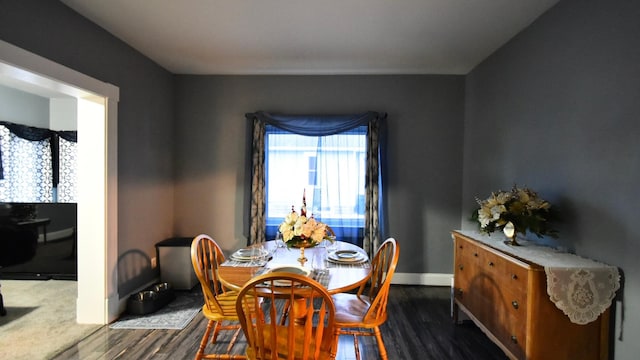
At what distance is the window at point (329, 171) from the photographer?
3838 mm

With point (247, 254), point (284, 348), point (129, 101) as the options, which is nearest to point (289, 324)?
point (284, 348)

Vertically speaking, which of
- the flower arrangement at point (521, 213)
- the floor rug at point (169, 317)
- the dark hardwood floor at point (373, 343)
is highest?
the flower arrangement at point (521, 213)

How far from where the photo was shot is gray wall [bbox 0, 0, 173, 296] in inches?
83.0

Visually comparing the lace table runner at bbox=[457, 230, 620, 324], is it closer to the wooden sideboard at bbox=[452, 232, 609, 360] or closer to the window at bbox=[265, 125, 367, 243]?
the wooden sideboard at bbox=[452, 232, 609, 360]

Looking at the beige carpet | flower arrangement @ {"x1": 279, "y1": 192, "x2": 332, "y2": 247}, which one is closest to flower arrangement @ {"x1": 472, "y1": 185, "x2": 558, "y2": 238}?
flower arrangement @ {"x1": 279, "y1": 192, "x2": 332, "y2": 247}

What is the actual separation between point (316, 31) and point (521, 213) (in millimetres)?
2199

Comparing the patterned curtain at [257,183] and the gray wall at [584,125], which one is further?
the patterned curtain at [257,183]

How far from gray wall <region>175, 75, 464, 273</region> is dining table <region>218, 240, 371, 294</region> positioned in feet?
5.31

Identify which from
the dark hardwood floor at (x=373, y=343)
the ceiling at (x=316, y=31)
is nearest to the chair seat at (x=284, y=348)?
the dark hardwood floor at (x=373, y=343)

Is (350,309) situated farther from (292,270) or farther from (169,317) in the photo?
(169,317)

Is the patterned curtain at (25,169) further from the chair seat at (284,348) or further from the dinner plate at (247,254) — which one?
the chair seat at (284,348)

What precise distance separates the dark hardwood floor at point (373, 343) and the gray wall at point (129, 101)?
26.1 inches

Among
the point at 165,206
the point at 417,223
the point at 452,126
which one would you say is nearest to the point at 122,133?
the point at 165,206

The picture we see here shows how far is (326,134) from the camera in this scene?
12.4 ft
